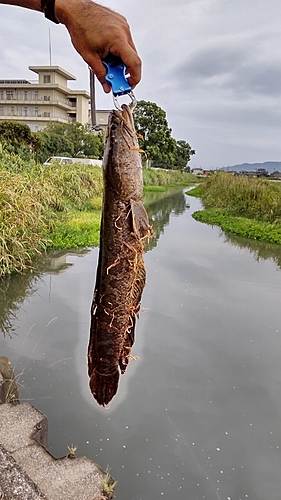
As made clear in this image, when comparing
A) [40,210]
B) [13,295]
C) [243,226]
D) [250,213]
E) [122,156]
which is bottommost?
[13,295]

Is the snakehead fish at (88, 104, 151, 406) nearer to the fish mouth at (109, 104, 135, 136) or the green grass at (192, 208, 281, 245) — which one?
the fish mouth at (109, 104, 135, 136)

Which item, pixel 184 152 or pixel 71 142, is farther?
pixel 184 152

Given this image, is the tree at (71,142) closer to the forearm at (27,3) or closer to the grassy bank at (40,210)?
the grassy bank at (40,210)

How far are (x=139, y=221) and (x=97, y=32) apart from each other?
567mm

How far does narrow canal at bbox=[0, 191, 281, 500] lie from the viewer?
7.24ft

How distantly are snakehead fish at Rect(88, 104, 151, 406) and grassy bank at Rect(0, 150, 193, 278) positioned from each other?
12.2 feet

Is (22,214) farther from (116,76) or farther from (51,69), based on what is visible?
(51,69)

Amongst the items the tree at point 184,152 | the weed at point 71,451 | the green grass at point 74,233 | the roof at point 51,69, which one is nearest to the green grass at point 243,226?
the green grass at point 74,233

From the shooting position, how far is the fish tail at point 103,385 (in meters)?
1.40

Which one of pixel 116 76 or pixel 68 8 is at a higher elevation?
pixel 68 8

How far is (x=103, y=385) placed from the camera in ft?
4.66

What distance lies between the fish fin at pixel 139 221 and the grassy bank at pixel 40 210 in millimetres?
3833

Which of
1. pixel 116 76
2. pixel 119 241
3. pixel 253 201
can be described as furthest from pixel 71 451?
pixel 253 201

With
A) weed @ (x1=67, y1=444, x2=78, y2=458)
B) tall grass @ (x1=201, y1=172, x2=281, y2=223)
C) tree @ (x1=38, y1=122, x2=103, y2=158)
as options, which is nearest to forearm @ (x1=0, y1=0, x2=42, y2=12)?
weed @ (x1=67, y1=444, x2=78, y2=458)
